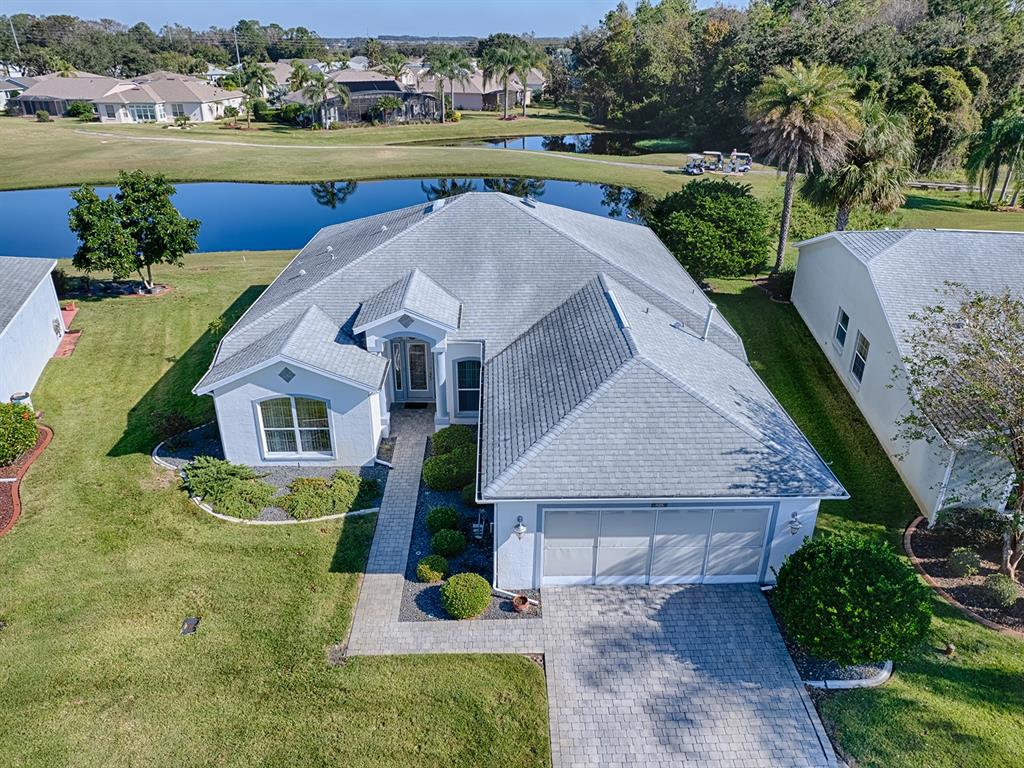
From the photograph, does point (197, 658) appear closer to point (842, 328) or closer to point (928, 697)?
point (928, 697)

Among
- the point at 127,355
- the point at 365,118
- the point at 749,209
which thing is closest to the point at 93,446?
the point at 127,355

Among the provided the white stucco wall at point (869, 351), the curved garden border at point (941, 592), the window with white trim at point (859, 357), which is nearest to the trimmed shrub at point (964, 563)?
the curved garden border at point (941, 592)

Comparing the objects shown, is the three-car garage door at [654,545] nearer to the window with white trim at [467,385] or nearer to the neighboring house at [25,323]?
the window with white trim at [467,385]

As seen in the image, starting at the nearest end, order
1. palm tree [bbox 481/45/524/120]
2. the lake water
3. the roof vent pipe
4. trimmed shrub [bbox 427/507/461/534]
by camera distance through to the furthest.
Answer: trimmed shrub [bbox 427/507/461/534]
the roof vent pipe
the lake water
palm tree [bbox 481/45/524/120]

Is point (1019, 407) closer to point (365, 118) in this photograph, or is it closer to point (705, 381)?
point (705, 381)

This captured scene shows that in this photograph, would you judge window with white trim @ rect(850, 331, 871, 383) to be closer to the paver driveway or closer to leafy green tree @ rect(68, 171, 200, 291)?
the paver driveway

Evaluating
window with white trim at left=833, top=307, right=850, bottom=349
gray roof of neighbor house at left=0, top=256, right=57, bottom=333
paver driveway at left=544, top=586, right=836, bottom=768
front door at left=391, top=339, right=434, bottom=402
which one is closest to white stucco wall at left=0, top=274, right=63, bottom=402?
gray roof of neighbor house at left=0, top=256, right=57, bottom=333
